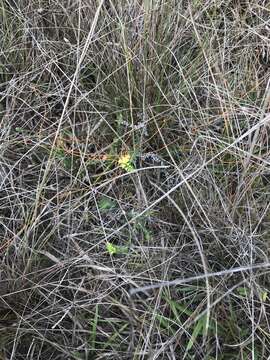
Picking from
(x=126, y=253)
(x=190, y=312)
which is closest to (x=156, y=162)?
(x=126, y=253)

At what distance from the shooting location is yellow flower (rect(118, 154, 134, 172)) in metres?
1.18

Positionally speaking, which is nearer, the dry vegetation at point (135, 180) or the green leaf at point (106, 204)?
the dry vegetation at point (135, 180)

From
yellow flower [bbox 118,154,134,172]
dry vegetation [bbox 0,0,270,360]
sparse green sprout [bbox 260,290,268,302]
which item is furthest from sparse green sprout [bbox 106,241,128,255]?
sparse green sprout [bbox 260,290,268,302]

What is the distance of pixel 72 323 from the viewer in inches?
43.0

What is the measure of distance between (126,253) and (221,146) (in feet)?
1.02

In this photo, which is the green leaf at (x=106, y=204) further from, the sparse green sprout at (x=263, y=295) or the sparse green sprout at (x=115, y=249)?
the sparse green sprout at (x=263, y=295)

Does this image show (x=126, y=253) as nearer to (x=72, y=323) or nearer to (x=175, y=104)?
(x=72, y=323)

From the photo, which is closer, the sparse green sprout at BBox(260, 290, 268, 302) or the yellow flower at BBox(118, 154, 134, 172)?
the sparse green sprout at BBox(260, 290, 268, 302)

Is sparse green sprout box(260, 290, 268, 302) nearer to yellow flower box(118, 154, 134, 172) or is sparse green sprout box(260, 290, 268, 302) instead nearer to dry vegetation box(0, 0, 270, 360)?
dry vegetation box(0, 0, 270, 360)

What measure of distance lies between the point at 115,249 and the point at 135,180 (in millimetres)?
167

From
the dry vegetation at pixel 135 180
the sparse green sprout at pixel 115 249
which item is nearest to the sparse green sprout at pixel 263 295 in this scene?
the dry vegetation at pixel 135 180

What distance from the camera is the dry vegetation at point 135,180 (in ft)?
3.51

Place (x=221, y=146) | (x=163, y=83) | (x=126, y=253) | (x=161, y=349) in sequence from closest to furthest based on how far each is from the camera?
(x=161, y=349) < (x=126, y=253) < (x=221, y=146) < (x=163, y=83)

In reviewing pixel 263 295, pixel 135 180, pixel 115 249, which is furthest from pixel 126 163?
pixel 263 295
